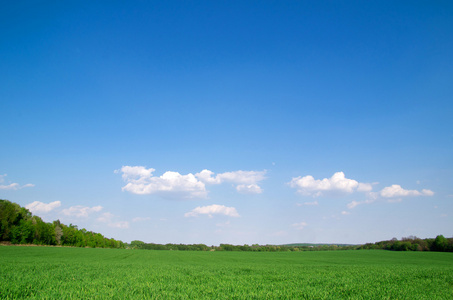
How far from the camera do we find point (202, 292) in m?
11.0

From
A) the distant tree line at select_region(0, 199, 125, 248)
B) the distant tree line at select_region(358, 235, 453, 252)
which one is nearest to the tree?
the distant tree line at select_region(358, 235, 453, 252)

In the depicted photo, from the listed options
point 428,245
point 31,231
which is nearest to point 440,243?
point 428,245

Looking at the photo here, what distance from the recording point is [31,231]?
79.8 metres

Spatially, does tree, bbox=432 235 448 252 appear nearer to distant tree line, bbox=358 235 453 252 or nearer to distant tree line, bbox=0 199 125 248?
distant tree line, bbox=358 235 453 252

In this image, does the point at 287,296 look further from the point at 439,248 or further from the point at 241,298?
the point at 439,248

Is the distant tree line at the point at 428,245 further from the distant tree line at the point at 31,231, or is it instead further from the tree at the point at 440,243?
the distant tree line at the point at 31,231

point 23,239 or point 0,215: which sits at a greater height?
point 0,215

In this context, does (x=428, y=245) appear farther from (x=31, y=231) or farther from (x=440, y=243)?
(x=31, y=231)

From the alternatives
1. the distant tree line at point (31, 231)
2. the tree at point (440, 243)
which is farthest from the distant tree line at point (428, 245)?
the distant tree line at point (31, 231)

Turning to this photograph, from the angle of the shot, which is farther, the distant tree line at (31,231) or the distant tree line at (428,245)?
the distant tree line at (428,245)

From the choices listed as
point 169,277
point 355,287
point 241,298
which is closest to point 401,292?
point 355,287

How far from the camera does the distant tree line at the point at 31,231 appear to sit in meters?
71.7

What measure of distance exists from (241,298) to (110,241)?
15596 centimetres

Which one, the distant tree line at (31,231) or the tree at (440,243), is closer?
the distant tree line at (31,231)
